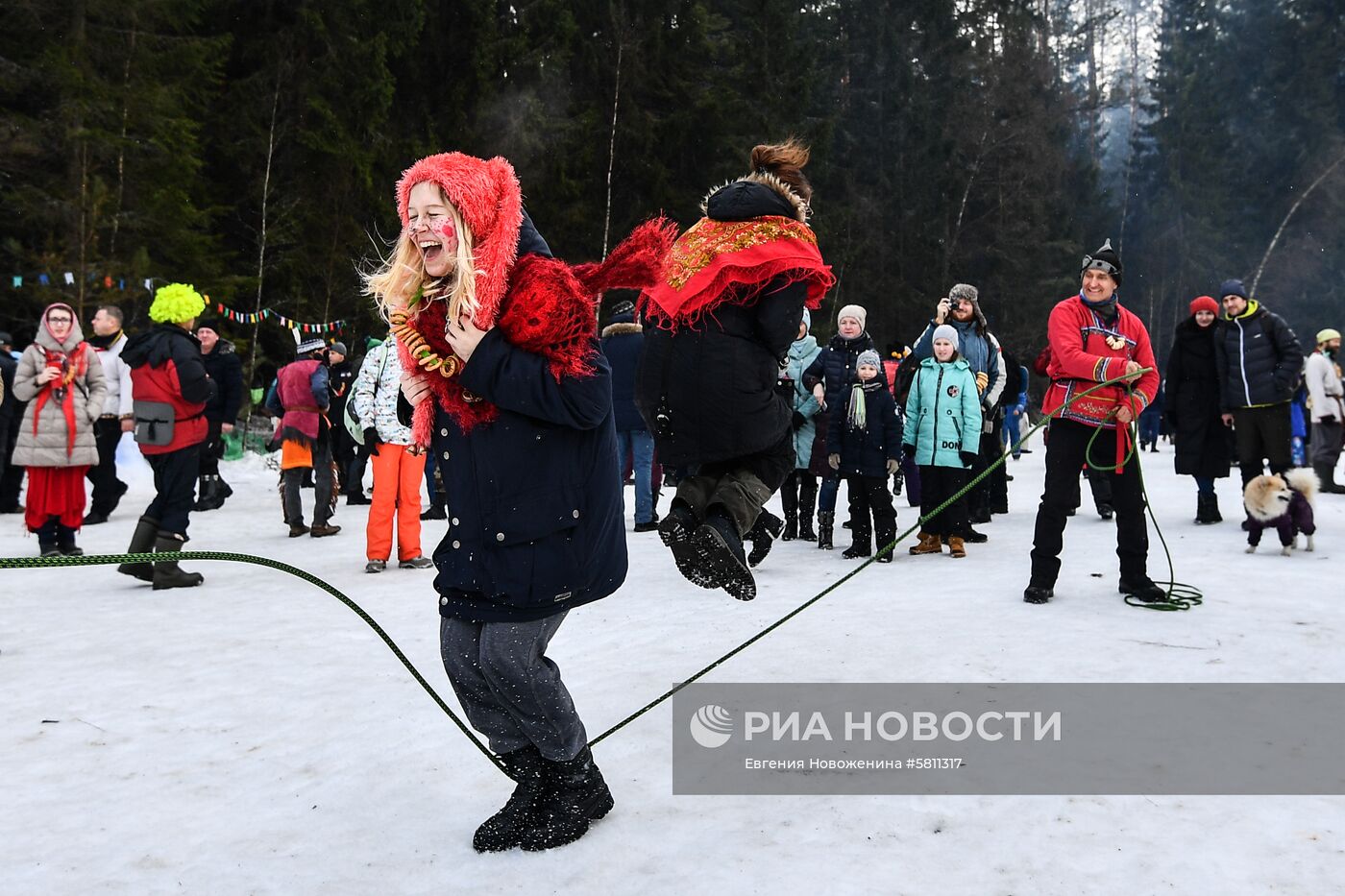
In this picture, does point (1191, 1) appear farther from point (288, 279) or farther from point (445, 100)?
point (288, 279)

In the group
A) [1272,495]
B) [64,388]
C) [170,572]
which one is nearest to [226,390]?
[64,388]

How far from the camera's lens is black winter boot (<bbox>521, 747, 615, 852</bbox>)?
303 cm

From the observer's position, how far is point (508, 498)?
2.90 m

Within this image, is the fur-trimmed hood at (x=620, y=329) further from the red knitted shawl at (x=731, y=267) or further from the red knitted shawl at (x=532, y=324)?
the red knitted shawl at (x=532, y=324)

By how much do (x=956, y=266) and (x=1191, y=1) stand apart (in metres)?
26.4

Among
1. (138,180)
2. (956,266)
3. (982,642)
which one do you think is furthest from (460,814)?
(956,266)

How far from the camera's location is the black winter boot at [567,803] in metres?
3.03

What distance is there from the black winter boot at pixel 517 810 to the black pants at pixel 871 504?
211 inches

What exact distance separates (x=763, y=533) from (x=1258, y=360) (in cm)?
695

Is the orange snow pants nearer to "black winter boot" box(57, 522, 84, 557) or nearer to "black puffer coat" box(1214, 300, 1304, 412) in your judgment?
"black winter boot" box(57, 522, 84, 557)

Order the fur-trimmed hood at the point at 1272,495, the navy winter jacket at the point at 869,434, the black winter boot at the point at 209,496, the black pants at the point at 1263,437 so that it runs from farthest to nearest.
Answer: the black winter boot at the point at 209,496, the black pants at the point at 1263,437, the navy winter jacket at the point at 869,434, the fur-trimmed hood at the point at 1272,495

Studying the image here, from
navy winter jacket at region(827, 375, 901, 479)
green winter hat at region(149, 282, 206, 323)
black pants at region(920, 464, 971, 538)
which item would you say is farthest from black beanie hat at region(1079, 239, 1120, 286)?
green winter hat at region(149, 282, 206, 323)

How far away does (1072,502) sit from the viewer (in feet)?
20.0

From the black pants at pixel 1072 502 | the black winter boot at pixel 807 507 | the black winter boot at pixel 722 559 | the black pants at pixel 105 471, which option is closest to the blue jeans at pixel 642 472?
the black winter boot at pixel 807 507
